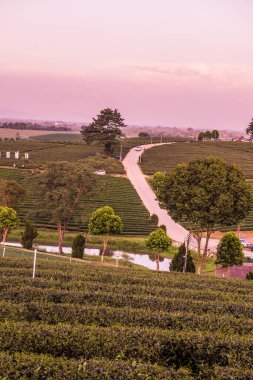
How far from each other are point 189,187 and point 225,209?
3.11 meters

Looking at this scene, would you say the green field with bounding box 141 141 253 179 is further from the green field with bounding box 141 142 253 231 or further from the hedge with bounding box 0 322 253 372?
the hedge with bounding box 0 322 253 372

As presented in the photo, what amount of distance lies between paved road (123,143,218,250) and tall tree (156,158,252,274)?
17.4 meters

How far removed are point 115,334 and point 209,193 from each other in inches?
780

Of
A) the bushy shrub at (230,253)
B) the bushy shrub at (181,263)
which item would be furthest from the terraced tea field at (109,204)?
the bushy shrub at (230,253)

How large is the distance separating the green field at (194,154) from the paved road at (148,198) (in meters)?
2.51

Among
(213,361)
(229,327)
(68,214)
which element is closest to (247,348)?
(213,361)

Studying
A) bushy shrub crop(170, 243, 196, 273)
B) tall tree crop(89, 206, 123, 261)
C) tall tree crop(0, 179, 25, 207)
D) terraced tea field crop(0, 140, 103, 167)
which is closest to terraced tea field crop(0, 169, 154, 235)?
tall tree crop(0, 179, 25, 207)

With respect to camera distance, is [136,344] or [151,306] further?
[151,306]

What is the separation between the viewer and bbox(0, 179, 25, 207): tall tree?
4394 centimetres

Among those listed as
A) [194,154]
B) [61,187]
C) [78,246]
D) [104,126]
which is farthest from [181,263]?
[194,154]

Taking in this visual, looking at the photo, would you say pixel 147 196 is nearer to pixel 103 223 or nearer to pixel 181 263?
pixel 103 223

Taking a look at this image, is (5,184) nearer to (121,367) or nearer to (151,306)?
(151,306)

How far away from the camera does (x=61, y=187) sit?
40375 mm

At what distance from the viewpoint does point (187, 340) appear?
9859mm
